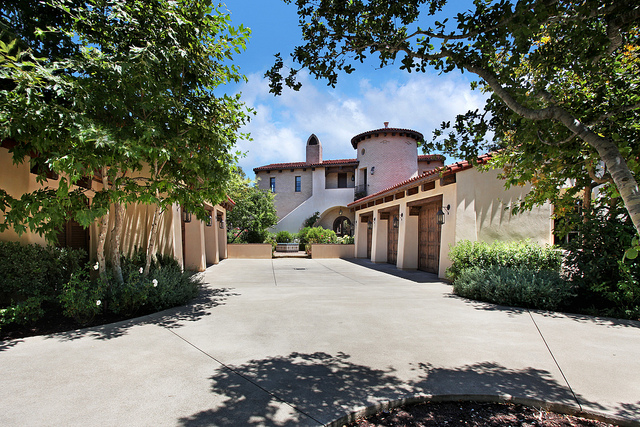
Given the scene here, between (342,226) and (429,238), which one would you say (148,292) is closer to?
(429,238)

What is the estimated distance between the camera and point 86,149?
15.1 ft

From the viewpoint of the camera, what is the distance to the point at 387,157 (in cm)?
2608

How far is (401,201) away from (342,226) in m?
14.6

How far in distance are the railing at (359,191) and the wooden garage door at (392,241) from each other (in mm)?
8455

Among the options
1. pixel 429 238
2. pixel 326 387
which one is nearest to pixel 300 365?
pixel 326 387

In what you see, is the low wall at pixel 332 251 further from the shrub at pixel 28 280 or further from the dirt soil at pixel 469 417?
the dirt soil at pixel 469 417

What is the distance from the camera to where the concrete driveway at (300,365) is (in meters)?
2.96

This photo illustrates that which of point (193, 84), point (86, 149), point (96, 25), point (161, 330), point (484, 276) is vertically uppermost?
point (96, 25)

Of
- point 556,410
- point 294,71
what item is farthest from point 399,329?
point 294,71

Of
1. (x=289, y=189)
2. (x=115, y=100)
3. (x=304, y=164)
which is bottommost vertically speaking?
(x=115, y=100)

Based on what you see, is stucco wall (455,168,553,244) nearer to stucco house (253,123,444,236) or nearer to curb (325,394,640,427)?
curb (325,394,640,427)

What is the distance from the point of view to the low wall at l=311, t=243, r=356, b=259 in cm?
2101

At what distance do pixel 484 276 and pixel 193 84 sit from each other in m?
Result: 7.72

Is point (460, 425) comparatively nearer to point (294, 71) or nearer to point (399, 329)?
point (399, 329)
